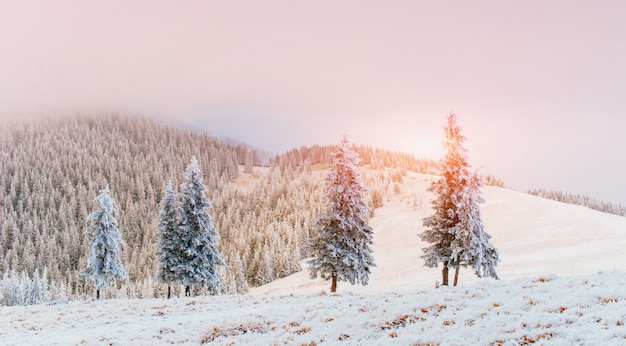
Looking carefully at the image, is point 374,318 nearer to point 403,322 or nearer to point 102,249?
point 403,322

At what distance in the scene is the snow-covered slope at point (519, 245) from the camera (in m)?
51.8

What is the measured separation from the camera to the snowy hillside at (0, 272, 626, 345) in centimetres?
947

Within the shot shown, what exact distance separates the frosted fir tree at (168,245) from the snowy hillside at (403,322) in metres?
12.5

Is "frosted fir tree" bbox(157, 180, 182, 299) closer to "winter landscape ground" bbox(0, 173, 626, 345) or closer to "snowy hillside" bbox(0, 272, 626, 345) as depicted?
"winter landscape ground" bbox(0, 173, 626, 345)

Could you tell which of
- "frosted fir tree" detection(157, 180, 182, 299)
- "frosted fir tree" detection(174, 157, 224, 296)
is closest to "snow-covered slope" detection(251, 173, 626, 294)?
"frosted fir tree" detection(174, 157, 224, 296)

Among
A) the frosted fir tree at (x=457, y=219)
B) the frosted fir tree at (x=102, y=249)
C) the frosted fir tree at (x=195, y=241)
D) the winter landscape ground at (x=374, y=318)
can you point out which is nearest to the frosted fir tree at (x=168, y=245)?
the frosted fir tree at (x=195, y=241)

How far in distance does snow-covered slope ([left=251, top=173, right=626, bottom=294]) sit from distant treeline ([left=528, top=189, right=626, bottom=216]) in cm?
10019

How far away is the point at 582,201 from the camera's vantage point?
188 meters

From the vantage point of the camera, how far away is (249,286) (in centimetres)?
9400

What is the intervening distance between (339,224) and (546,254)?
42829 millimetres

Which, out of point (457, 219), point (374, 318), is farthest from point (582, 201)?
point (374, 318)

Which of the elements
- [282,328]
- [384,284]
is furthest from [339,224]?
[384,284]

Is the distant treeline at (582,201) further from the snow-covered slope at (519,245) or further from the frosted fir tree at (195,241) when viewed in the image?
the frosted fir tree at (195,241)

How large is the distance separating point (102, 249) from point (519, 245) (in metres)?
63.1
